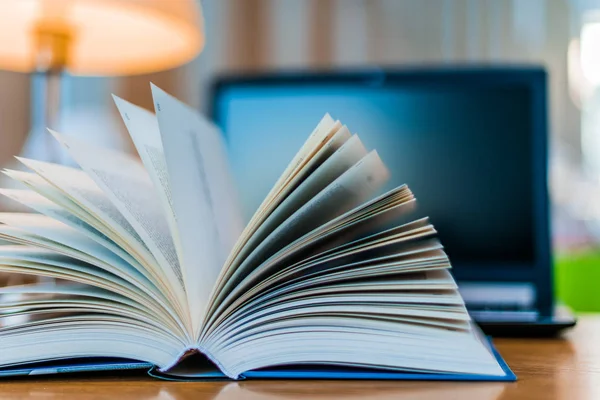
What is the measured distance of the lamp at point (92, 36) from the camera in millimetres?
962

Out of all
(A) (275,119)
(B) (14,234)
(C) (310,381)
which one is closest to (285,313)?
(C) (310,381)

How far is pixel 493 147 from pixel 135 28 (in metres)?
0.70

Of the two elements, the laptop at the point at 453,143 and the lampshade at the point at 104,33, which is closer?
the laptop at the point at 453,143

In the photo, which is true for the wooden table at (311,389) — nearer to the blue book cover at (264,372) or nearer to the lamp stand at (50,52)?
the blue book cover at (264,372)

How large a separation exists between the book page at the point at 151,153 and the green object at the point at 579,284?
1.07 m

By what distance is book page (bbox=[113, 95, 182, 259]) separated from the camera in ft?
1.17

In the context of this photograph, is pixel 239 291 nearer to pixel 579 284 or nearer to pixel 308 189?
pixel 308 189

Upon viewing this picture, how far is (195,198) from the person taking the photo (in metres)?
0.41

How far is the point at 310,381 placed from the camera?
354mm

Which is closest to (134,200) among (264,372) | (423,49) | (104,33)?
(264,372)

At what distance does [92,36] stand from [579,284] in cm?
114

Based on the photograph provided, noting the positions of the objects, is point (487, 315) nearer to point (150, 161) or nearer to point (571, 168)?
point (150, 161)

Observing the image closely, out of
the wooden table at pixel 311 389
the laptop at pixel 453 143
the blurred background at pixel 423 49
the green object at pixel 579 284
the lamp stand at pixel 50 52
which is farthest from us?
the blurred background at pixel 423 49

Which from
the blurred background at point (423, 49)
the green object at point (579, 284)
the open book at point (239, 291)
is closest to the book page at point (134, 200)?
the open book at point (239, 291)
